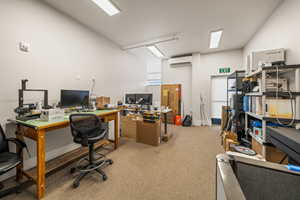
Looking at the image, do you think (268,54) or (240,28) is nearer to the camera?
(268,54)

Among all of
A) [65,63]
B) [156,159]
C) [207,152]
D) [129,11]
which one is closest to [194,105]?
[207,152]

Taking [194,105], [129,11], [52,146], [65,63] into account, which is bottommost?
[52,146]

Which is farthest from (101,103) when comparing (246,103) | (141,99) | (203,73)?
(203,73)

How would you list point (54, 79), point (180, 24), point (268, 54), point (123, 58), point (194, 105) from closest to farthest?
point (268, 54) → point (54, 79) → point (180, 24) → point (123, 58) → point (194, 105)

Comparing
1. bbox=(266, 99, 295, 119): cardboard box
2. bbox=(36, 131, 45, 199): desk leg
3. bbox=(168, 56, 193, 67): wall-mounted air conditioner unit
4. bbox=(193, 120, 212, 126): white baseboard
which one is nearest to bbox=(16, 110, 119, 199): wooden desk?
bbox=(36, 131, 45, 199): desk leg

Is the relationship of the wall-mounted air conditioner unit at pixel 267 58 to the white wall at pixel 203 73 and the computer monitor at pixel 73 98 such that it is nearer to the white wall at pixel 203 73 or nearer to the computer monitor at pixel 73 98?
the white wall at pixel 203 73

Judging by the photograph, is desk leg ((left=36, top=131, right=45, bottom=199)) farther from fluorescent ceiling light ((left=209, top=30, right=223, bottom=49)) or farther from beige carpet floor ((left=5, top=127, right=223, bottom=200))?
fluorescent ceiling light ((left=209, top=30, right=223, bottom=49))

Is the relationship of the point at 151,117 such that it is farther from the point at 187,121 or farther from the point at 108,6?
the point at 108,6

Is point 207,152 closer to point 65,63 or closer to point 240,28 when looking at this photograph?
point 240,28

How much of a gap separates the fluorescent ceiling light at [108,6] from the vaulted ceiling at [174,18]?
0.11m

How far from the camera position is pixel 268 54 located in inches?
84.7

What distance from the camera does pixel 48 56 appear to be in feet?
7.41

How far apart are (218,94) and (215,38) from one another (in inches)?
91.2

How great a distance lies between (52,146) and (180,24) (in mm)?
3955
